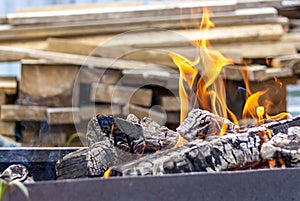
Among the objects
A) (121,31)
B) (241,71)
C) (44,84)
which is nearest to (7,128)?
(44,84)

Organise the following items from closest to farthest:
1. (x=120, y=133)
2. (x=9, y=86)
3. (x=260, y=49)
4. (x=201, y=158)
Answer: (x=201, y=158) < (x=120, y=133) < (x=9, y=86) < (x=260, y=49)

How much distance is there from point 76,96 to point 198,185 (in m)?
2.23

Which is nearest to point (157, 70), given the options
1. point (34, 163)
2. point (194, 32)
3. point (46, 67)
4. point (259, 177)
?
point (194, 32)

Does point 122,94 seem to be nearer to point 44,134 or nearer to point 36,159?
point 44,134

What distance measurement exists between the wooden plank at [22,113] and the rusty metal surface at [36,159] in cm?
161

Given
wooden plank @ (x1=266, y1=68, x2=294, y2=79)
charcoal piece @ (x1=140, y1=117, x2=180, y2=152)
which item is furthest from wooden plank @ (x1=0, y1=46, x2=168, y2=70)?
charcoal piece @ (x1=140, y1=117, x2=180, y2=152)

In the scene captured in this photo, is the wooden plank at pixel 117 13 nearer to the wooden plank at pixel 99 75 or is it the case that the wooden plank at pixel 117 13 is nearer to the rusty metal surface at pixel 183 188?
the wooden plank at pixel 99 75

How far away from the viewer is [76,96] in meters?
3.58

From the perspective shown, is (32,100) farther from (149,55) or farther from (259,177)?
(259,177)

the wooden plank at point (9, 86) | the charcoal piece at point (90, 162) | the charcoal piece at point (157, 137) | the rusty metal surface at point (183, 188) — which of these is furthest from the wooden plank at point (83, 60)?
the rusty metal surface at point (183, 188)

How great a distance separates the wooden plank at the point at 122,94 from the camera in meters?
3.48

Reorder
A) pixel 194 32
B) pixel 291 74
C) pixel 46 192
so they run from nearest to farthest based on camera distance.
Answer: pixel 46 192 → pixel 291 74 → pixel 194 32

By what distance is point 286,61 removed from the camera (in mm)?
3559

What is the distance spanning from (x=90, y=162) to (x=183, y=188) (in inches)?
15.9
